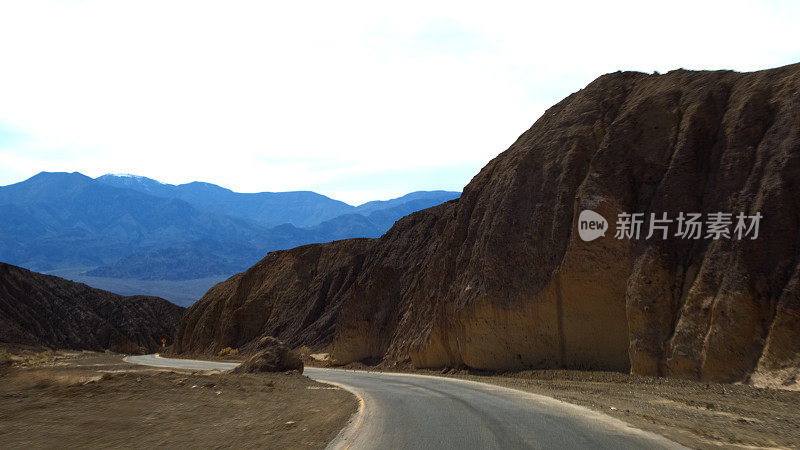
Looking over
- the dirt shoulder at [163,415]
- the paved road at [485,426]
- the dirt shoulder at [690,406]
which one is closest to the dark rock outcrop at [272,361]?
the dirt shoulder at [163,415]

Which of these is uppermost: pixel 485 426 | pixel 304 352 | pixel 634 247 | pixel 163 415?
pixel 634 247

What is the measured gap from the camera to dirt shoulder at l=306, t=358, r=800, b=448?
32.3 ft

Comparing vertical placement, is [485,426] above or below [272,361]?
above

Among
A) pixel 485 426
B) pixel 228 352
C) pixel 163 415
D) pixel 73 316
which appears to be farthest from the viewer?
pixel 73 316

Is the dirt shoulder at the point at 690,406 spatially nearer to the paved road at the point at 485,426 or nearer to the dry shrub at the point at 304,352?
the paved road at the point at 485,426

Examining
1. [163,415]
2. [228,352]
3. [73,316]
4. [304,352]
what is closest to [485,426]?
[163,415]

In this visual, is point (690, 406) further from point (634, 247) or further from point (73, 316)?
point (73, 316)

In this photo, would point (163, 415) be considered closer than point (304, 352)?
Yes

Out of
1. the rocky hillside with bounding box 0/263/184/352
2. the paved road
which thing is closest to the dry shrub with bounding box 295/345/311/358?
the paved road

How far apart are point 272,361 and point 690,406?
19787 mm

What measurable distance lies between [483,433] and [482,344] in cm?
1746

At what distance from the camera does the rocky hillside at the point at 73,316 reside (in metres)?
86.6

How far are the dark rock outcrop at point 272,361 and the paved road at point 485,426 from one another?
13.1 metres

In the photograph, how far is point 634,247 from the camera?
73.2ft
